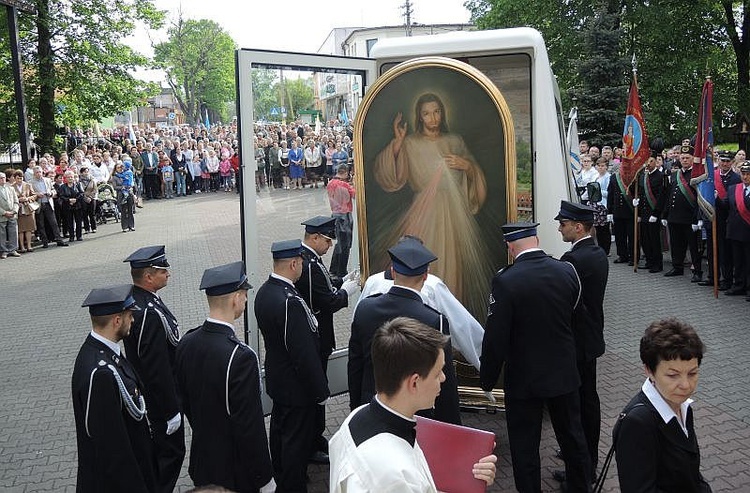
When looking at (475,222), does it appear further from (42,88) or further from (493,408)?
(42,88)

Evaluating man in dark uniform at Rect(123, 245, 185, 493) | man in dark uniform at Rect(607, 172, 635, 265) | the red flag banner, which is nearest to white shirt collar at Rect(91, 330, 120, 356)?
man in dark uniform at Rect(123, 245, 185, 493)

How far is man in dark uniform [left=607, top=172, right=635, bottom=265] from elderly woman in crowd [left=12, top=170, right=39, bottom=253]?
43.9ft

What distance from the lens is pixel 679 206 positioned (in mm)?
12125

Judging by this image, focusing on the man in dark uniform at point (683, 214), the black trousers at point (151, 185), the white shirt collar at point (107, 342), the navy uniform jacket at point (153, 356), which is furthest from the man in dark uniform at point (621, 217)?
the black trousers at point (151, 185)

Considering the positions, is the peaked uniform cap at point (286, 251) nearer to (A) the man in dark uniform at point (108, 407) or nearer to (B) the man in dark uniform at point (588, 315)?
(A) the man in dark uniform at point (108, 407)

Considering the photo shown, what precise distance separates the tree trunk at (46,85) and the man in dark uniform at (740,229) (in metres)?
20.1

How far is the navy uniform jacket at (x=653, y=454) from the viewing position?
2873 millimetres

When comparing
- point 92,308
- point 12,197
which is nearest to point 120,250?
point 12,197

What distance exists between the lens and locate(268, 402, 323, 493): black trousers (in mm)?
5094

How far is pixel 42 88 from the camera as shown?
22.3m

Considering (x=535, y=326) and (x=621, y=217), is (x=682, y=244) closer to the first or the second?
(x=621, y=217)

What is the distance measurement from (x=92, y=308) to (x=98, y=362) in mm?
323

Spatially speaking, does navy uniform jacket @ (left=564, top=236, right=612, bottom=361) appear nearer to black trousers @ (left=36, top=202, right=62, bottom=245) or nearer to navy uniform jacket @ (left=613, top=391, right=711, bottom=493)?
navy uniform jacket @ (left=613, top=391, right=711, bottom=493)

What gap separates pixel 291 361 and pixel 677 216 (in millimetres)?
9426
